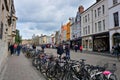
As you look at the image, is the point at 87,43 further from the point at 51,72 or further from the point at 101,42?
the point at 51,72

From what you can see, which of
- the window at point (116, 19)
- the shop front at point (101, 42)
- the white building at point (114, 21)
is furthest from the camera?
the shop front at point (101, 42)

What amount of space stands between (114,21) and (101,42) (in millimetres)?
7537

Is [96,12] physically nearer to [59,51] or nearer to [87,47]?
[87,47]

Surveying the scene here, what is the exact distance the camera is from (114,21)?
30.5 metres

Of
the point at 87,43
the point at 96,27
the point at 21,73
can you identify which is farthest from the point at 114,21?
the point at 21,73

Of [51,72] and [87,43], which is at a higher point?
[87,43]

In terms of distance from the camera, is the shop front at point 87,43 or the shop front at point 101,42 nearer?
the shop front at point 101,42

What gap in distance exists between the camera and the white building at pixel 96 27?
34.7 metres

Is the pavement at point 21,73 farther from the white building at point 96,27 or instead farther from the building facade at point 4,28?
the white building at point 96,27

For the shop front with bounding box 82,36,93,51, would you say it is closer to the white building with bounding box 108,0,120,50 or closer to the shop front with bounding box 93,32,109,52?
the shop front with bounding box 93,32,109,52

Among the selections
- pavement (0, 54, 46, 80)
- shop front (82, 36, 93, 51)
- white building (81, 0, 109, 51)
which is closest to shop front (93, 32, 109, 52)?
white building (81, 0, 109, 51)

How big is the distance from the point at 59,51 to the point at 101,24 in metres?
19.8

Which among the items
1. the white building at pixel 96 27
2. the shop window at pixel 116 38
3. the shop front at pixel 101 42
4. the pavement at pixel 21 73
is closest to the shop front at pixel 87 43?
the white building at pixel 96 27

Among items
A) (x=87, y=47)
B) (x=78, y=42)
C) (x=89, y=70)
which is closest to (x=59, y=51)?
(x=89, y=70)
